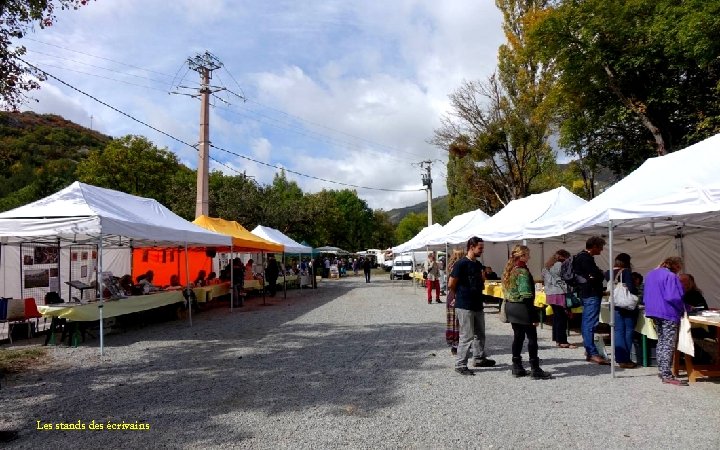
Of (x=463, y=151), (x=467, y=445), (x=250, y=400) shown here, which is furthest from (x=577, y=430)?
(x=463, y=151)

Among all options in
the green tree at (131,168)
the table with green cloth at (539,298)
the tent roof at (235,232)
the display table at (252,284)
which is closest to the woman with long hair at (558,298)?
the table with green cloth at (539,298)

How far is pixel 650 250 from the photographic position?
12.4 metres

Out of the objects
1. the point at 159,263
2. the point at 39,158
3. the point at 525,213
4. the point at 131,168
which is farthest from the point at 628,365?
the point at 39,158

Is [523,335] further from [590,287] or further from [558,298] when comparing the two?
[558,298]

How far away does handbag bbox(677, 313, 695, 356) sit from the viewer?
19.0 feet

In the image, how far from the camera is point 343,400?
18.1 feet

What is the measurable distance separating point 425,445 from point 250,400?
218 centimetres

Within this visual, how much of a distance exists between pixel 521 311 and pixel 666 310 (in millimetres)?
1593

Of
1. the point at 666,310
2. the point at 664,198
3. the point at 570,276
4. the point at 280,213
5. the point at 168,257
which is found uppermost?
the point at 280,213

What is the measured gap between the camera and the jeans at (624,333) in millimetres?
6906

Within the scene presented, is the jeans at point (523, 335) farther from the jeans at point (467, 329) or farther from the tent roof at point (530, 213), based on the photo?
the tent roof at point (530, 213)

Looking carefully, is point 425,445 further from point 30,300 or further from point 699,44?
point 699,44

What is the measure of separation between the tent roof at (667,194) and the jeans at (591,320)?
1050mm

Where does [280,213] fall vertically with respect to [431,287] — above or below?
above
